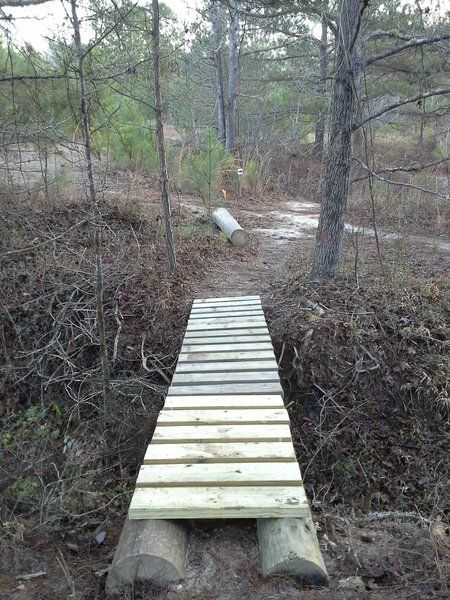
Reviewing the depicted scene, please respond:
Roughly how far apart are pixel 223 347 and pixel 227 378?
59 cm

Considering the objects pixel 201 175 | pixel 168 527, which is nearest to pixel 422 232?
pixel 201 175

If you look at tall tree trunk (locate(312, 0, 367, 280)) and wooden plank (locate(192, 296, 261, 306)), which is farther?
wooden plank (locate(192, 296, 261, 306))

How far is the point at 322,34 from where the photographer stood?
46.2 ft

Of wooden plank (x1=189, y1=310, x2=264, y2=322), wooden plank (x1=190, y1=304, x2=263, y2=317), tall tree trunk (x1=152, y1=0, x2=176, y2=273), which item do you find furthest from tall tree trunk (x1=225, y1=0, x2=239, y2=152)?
wooden plank (x1=189, y1=310, x2=264, y2=322)

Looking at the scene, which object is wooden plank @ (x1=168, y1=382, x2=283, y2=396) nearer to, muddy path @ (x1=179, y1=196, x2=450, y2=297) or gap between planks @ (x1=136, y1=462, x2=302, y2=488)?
gap between planks @ (x1=136, y1=462, x2=302, y2=488)

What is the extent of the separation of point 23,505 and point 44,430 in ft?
4.38

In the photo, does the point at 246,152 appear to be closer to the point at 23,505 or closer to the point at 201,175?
the point at 201,175

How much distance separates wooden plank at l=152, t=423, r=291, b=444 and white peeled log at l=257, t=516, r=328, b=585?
647 millimetres

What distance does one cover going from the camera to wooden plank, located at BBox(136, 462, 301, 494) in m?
2.22

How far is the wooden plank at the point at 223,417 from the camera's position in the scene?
283 centimetres

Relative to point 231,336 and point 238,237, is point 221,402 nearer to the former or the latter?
point 231,336

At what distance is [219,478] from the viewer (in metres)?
2.25

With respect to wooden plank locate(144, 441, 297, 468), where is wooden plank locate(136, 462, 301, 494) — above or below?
above

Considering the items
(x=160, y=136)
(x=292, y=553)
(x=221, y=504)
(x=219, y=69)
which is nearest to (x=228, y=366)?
(x=221, y=504)
